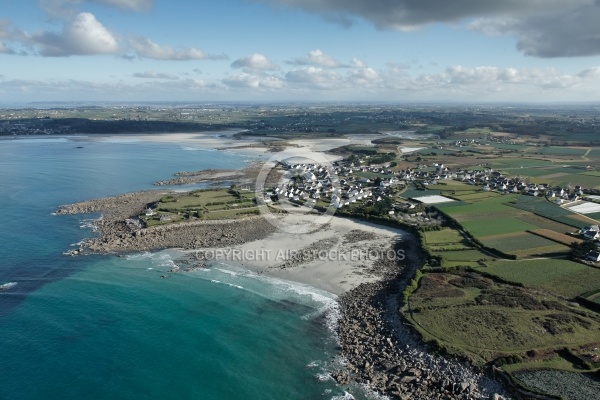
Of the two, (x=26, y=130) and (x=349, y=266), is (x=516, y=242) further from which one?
(x=26, y=130)

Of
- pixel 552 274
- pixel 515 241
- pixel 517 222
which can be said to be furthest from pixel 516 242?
pixel 517 222

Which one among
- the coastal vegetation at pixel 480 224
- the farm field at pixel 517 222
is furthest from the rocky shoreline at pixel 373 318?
the farm field at pixel 517 222

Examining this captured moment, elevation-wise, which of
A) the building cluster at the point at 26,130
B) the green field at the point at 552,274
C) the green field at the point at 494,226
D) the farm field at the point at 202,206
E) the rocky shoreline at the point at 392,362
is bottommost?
the rocky shoreline at the point at 392,362

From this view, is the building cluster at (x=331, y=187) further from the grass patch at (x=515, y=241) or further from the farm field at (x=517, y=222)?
the grass patch at (x=515, y=241)

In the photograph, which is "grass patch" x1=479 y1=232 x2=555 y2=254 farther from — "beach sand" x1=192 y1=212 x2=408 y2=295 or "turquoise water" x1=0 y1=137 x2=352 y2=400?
"turquoise water" x1=0 y1=137 x2=352 y2=400

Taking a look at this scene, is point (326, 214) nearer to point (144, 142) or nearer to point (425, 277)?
point (425, 277)

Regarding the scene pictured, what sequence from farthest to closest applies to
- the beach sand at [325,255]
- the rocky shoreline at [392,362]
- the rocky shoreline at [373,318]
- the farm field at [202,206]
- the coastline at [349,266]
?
the farm field at [202,206]
the beach sand at [325,255]
the coastline at [349,266]
the rocky shoreline at [373,318]
the rocky shoreline at [392,362]

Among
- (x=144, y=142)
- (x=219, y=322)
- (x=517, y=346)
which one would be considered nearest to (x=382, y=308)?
(x=517, y=346)
